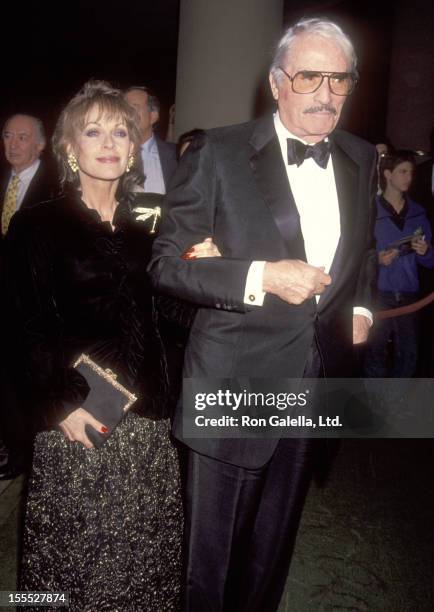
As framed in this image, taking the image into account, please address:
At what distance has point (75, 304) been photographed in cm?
176

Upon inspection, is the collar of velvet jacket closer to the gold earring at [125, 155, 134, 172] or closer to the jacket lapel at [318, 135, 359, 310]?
the gold earring at [125, 155, 134, 172]

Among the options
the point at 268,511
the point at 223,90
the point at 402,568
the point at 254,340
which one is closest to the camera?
the point at 254,340

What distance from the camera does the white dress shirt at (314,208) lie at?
5.60ft

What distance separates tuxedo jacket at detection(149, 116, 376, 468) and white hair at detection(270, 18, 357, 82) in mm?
162

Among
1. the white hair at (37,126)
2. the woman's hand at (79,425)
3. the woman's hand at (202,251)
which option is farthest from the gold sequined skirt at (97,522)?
the white hair at (37,126)

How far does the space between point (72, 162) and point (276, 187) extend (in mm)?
726

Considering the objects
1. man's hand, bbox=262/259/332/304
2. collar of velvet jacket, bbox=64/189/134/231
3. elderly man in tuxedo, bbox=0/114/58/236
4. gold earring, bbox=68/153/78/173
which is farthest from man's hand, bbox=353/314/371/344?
elderly man in tuxedo, bbox=0/114/58/236

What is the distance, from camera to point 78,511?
5.91ft

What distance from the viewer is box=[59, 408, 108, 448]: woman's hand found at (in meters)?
1.76

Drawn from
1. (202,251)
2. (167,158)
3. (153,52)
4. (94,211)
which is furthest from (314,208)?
(153,52)

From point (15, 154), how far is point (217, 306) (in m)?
A: 3.51

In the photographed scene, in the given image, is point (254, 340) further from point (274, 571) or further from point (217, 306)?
point (274, 571)

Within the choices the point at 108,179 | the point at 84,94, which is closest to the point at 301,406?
the point at 108,179

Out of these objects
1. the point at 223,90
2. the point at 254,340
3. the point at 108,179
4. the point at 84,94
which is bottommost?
the point at 254,340
